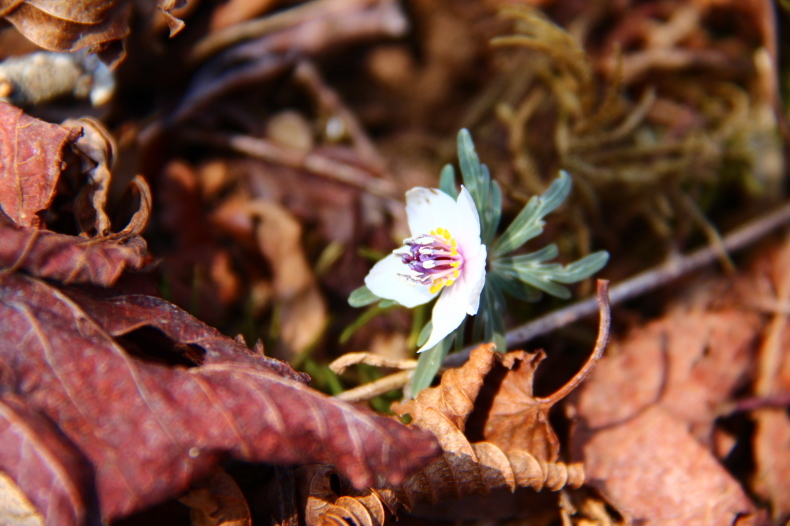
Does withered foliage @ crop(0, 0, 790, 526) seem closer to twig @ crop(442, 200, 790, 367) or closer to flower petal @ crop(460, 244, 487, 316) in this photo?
twig @ crop(442, 200, 790, 367)

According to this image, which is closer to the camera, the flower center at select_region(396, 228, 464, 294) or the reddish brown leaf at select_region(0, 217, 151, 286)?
the reddish brown leaf at select_region(0, 217, 151, 286)

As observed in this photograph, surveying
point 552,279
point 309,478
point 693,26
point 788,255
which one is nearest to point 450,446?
point 309,478

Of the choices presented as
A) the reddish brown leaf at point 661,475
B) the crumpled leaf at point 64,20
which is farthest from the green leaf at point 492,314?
the crumpled leaf at point 64,20

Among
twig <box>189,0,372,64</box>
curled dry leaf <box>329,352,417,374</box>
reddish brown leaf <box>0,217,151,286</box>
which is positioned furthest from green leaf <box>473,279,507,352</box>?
twig <box>189,0,372,64</box>

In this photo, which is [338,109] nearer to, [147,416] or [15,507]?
[147,416]

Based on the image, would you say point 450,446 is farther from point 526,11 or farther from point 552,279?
point 526,11
